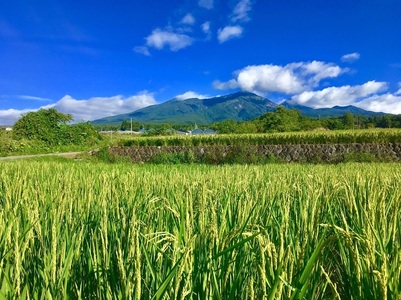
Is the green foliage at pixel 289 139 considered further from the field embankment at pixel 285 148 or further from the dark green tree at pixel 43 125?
the dark green tree at pixel 43 125

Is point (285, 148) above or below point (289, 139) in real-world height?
below

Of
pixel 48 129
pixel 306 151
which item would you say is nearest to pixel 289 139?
pixel 306 151

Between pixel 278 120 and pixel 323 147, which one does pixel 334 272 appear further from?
pixel 278 120

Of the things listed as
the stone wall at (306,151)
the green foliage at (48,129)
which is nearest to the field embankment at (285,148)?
the stone wall at (306,151)

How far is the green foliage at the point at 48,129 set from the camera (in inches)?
1005

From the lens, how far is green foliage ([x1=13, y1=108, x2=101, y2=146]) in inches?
1005

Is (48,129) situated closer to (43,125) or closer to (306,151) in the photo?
(43,125)

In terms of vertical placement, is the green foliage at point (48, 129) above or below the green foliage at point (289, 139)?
above

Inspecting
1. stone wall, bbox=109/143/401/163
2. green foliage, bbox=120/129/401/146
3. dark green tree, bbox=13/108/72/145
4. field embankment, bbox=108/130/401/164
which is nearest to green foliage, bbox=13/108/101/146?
dark green tree, bbox=13/108/72/145

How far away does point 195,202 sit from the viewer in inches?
74.0

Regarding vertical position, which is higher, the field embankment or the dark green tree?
the dark green tree

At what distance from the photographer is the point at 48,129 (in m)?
26.4

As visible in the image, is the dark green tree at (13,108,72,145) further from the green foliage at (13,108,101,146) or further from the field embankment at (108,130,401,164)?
the field embankment at (108,130,401,164)

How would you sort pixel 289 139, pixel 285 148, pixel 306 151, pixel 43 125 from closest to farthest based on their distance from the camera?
pixel 306 151 < pixel 285 148 < pixel 289 139 < pixel 43 125
